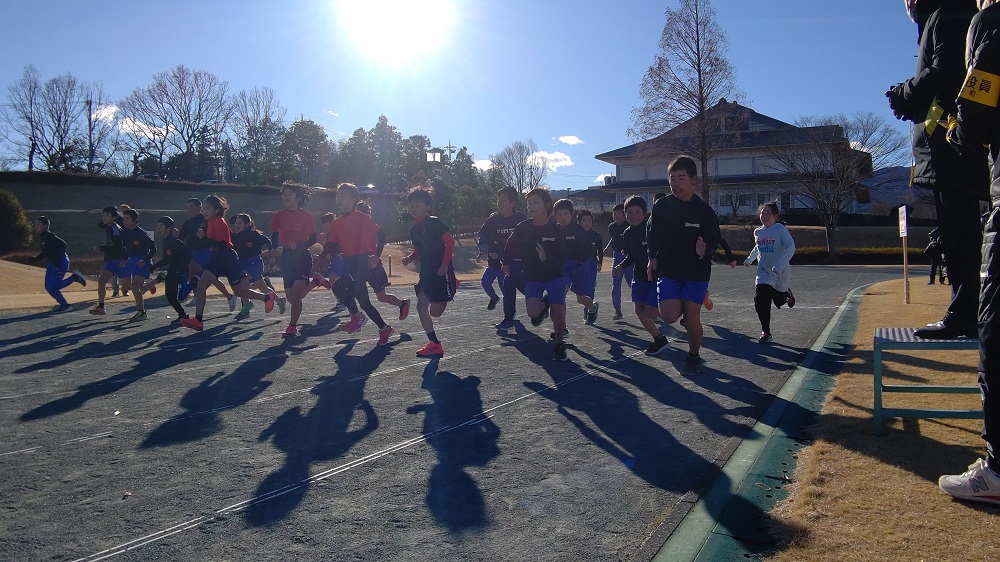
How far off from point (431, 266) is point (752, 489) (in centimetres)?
518

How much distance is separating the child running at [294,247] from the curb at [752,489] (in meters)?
6.54

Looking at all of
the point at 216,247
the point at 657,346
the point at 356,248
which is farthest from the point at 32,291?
the point at 657,346

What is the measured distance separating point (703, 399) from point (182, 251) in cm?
843

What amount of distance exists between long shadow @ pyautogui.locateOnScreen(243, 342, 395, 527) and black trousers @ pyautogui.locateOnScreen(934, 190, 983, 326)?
3.73m

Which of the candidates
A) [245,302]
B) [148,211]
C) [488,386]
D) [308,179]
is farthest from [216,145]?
[488,386]

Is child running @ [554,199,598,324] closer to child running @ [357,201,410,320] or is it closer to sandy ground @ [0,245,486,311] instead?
child running @ [357,201,410,320]

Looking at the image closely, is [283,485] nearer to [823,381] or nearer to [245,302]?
[823,381]

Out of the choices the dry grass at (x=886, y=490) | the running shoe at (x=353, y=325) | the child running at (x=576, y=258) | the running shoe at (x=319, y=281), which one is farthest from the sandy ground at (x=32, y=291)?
the dry grass at (x=886, y=490)

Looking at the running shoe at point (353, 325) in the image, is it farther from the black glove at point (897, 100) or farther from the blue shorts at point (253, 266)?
the black glove at point (897, 100)

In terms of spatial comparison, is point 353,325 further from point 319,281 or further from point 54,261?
point 54,261

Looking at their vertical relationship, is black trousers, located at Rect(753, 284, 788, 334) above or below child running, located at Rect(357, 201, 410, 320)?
below

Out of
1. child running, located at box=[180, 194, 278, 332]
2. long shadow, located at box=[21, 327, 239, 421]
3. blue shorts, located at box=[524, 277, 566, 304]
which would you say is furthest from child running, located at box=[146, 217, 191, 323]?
blue shorts, located at box=[524, 277, 566, 304]

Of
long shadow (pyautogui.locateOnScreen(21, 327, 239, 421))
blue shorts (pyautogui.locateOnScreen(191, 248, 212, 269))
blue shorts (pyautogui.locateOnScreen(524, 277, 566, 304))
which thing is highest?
blue shorts (pyautogui.locateOnScreen(191, 248, 212, 269))

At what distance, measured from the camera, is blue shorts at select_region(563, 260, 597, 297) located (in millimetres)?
10516
